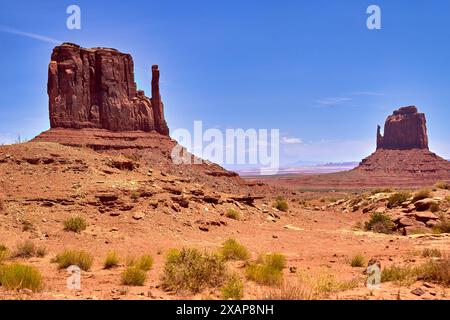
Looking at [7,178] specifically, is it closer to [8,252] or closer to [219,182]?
[8,252]

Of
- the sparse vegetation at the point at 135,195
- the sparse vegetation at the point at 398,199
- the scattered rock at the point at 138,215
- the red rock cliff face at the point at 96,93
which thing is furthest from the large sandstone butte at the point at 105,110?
the scattered rock at the point at 138,215

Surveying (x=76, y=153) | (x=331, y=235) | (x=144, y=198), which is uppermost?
(x=76, y=153)

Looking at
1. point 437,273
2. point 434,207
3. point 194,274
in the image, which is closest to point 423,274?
point 437,273

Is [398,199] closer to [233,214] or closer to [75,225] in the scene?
[233,214]

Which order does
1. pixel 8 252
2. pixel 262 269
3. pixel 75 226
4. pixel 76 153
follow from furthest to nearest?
pixel 76 153 → pixel 75 226 → pixel 8 252 → pixel 262 269

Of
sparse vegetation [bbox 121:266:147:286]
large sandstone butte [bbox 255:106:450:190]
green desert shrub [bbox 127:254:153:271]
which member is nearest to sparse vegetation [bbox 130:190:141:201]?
green desert shrub [bbox 127:254:153:271]

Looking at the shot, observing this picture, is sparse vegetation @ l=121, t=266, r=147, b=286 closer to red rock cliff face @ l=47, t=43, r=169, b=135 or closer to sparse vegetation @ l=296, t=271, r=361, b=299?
sparse vegetation @ l=296, t=271, r=361, b=299
